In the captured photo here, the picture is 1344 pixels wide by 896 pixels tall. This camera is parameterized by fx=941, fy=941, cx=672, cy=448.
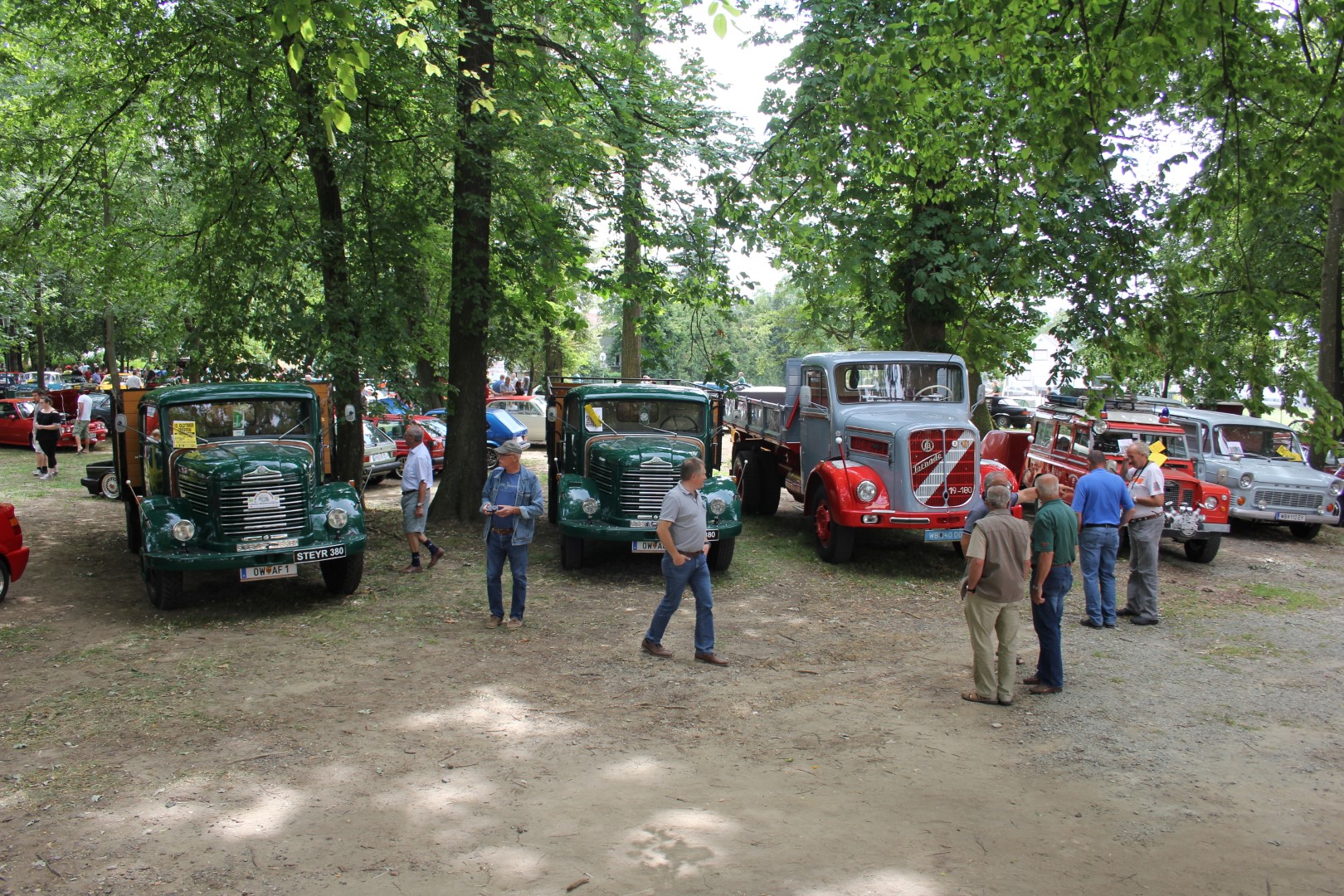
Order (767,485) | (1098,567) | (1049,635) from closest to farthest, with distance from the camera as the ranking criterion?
(1049,635) → (1098,567) → (767,485)

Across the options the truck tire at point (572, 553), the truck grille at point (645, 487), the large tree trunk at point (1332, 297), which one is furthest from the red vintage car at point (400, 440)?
the large tree trunk at point (1332, 297)

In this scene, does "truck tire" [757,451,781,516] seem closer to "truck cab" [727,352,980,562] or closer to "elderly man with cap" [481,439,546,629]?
"truck cab" [727,352,980,562]

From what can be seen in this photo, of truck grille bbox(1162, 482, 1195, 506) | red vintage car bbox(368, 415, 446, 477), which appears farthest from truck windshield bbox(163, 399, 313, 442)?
truck grille bbox(1162, 482, 1195, 506)

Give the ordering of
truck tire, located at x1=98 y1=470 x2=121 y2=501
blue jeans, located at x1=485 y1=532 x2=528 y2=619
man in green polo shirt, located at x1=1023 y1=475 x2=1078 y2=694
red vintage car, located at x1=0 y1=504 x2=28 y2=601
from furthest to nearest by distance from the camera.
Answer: truck tire, located at x1=98 y1=470 x2=121 y2=501, red vintage car, located at x1=0 y1=504 x2=28 y2=601, blue jeans, located at x1=485 y1=532 x2=528 y2=619, man in green polo shirt, located at x1=1023 y1=475 x2=1078 y2=694

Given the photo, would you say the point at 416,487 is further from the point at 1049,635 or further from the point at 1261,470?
the point at 1261,470

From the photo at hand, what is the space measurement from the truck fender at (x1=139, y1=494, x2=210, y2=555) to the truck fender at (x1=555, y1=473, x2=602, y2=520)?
11.7ft

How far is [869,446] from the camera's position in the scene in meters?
11.5

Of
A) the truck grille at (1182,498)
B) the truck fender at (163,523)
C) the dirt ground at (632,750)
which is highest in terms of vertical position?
the truck fender at (163,523)

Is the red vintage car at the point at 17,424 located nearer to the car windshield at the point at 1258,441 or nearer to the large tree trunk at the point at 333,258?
the large tree trunk at the point at 333,258

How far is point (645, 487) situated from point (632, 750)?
4706 mm

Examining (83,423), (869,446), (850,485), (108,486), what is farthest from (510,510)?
(83,423)

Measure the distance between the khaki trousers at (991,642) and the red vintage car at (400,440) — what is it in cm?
1329

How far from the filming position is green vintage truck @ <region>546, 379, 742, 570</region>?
33.7 ft

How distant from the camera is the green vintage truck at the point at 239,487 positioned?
27.9 feet
